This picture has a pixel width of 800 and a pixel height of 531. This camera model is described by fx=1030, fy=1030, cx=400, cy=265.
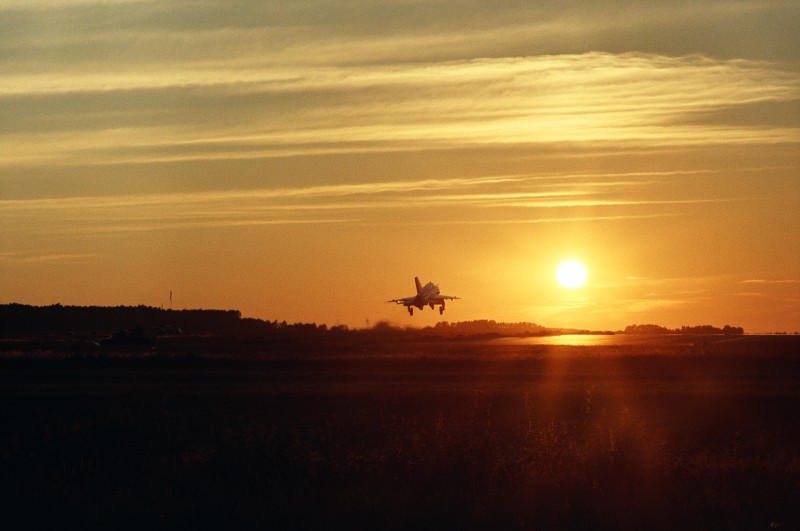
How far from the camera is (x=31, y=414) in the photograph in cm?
3684

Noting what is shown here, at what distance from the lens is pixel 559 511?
16906 mm

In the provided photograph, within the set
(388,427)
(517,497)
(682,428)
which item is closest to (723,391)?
(682,428)

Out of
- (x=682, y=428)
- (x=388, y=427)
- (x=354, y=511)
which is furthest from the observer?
(x=682, y=428)

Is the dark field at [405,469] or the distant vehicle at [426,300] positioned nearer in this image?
the dark field at [405,469]

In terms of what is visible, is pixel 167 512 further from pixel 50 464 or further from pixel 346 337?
pixel 346 337

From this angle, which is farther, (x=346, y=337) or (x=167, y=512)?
(x=346, y=337)

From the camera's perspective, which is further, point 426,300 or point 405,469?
point 426,300

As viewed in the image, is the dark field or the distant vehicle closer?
the dark field

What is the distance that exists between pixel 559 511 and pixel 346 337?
370 ft

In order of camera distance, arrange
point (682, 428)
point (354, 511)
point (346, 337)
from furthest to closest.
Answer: point (346, 337) < point (682, 428) < point (354, 511)

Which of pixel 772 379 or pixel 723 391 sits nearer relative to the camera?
pixel 723 391

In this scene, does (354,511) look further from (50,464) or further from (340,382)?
(340,382)

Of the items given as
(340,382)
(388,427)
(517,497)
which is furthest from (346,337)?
(517,497)

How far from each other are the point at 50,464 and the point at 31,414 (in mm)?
15594
